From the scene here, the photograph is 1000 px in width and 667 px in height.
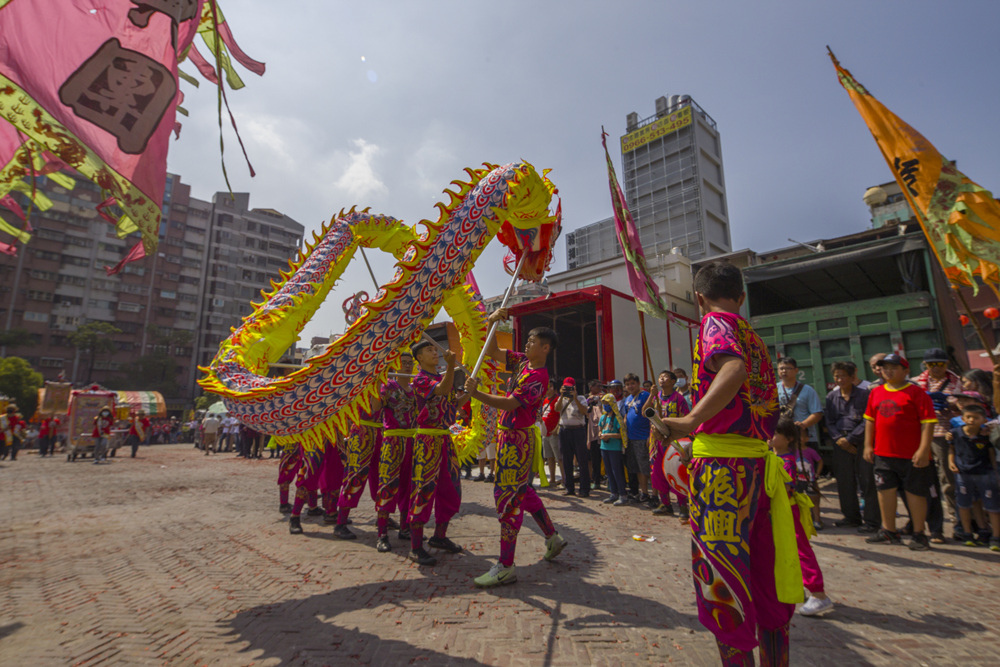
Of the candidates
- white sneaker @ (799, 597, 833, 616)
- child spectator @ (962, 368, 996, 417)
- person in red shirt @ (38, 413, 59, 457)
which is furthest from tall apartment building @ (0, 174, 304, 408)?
child spectator @ (962, 368, 996, 417)

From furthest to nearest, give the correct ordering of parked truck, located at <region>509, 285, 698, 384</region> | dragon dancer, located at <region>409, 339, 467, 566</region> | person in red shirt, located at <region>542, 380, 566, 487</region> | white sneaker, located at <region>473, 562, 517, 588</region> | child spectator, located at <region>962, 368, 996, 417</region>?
1. parked truck, located at <region>509, 285, 698, 384</region>
2. person in red shirt, located at <region>542, 380, 566, 487</region>
3. child spectator, located at <region>962, 368, 996, 417</region>
4. dragon dancer, located at <region>409, 339, 467, 566</region>
5. white sneaker, located at <region>473, 562, 517, 588</region>

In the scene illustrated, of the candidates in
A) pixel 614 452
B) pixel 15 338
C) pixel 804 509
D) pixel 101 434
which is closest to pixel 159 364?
pixel 15 338

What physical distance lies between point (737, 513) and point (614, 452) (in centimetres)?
552

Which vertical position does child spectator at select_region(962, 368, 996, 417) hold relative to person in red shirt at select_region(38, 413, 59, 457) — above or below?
above

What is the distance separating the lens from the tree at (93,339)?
43.5m

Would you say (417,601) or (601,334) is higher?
(601,334)

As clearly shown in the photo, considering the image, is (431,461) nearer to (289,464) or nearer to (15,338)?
(289,464)

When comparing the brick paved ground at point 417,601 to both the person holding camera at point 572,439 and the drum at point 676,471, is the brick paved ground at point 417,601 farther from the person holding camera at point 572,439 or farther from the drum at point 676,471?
the person holding camera at point 572,439


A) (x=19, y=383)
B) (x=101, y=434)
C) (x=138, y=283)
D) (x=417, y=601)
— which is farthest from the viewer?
(x=138, y=283)

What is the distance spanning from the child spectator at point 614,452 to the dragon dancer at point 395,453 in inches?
131

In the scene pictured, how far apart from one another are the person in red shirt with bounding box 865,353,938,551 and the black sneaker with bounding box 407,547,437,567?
435cm

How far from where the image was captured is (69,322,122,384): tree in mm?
43500

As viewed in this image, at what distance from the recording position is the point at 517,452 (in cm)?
387

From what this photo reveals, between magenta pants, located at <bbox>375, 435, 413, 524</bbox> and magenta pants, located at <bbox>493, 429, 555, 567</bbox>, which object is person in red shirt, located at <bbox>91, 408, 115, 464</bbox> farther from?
magenta pants, located at <bbox>493, 429, 555, 567</bbox>
